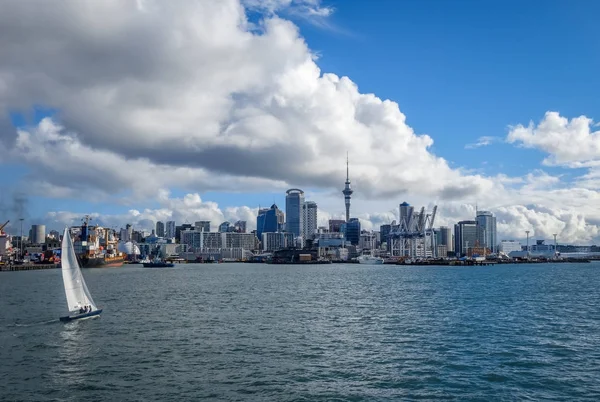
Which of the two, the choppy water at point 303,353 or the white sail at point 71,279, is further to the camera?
the white sail at point 71,279

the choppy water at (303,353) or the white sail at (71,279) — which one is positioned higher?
the white sail at (71,279)

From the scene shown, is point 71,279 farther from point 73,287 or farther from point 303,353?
point 303,353

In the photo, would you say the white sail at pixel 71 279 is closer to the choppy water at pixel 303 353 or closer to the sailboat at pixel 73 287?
the sailboat at pixel 73 287

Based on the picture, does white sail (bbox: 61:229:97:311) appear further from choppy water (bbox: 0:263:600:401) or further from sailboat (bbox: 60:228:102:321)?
choppy water (bbox: 0:263:600:401)

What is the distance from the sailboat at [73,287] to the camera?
48875mm

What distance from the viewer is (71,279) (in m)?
49.2

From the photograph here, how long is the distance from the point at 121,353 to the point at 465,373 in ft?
70.9

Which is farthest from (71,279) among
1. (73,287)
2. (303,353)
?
(303,353)

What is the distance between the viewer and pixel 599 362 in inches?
1259

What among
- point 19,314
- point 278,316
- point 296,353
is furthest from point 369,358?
point 19,314

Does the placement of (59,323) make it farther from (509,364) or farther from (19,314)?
(509,364)

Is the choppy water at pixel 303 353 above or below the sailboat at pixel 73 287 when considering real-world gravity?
below

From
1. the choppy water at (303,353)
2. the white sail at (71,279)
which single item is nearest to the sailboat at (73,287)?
the white sail at (71,279)

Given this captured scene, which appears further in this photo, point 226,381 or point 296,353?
point 296,353
